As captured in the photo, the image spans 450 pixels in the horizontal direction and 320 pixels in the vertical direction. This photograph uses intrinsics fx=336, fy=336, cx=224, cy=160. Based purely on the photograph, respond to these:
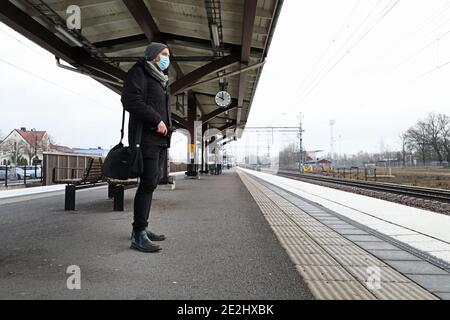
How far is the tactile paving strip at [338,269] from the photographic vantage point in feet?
8.24

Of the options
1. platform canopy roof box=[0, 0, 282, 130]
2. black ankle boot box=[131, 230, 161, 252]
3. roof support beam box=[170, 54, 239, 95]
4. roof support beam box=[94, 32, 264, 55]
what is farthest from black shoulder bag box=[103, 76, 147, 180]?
roof support beam box=[170, 54, 239, 95]

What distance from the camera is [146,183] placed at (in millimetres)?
3477

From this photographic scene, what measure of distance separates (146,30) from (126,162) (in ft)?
27.1

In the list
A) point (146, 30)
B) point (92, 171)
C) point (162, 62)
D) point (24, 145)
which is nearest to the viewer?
point (162, 62)

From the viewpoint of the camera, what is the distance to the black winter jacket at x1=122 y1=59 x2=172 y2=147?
3.28 metres

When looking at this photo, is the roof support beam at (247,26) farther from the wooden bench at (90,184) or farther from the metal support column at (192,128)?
the metal support column at (192,128)

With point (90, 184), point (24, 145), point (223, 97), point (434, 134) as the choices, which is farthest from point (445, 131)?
point (24, 145)

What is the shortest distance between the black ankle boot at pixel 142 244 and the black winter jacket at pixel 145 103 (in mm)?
969

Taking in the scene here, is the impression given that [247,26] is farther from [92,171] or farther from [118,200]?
[118,200]

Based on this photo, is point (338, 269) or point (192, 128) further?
point (192, 128)

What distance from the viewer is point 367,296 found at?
2443 mm

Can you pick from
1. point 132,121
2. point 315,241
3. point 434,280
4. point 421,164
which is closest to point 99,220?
point 132,121
